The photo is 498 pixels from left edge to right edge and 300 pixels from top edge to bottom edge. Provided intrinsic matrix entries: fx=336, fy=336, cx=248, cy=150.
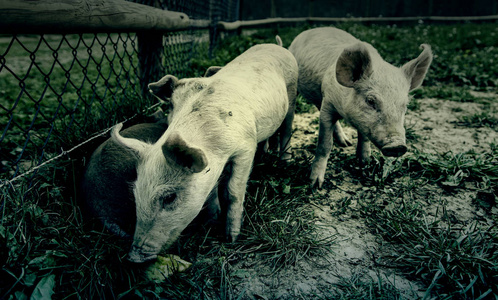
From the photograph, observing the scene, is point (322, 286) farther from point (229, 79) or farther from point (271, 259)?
point (229, 79)

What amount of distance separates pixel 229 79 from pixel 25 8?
1.22m

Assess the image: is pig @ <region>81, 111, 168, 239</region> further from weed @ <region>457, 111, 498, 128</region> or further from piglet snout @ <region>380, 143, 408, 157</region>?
weed @ <region>457, 111, 498, 128</region>

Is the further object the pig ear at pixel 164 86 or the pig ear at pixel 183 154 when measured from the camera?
the pig ear at pixel 164 86

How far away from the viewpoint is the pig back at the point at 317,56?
3180 millimetres

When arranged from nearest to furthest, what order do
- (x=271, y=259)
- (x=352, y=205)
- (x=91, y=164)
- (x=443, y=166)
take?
(x=271, y=259)
(x=91, y=164)
(x=352, y=205)
(x=443, y=166)

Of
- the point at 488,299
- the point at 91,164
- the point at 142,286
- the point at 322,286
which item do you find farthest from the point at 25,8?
the point at 488,299

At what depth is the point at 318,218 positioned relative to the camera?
2.42 metres

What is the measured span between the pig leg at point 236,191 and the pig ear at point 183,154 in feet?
1.39

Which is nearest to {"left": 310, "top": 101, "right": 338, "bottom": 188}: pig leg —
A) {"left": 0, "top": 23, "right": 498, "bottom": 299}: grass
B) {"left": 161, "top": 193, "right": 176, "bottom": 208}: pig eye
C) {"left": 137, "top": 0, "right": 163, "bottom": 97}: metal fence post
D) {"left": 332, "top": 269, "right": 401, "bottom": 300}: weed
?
{"left": 0, "top": 23, "right": 498, "bottom": 299}: grass

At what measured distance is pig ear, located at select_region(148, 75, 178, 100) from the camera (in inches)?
98.2

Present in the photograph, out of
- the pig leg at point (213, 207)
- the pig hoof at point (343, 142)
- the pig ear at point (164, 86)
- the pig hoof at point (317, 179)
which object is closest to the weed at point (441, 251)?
the pig hoof at point (317, 179)

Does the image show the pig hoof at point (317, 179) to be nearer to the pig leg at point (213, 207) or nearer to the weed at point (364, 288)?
the pig leg at point (213, 207)

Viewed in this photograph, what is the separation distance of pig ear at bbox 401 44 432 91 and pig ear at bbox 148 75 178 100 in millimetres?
→ 1768

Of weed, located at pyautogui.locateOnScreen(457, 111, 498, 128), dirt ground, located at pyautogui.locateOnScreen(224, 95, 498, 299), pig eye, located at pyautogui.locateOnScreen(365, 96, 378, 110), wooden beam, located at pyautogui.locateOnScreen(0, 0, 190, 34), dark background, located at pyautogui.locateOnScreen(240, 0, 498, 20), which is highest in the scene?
dark background, located at pyautogui.locateOnScreen(240, 0, 498, 20)
